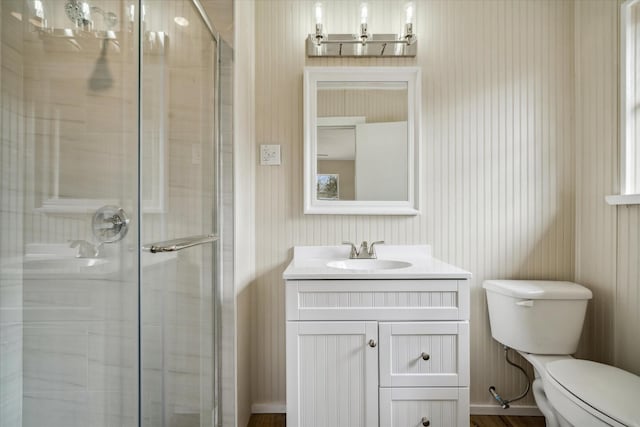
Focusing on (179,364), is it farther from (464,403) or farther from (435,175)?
(435,175)

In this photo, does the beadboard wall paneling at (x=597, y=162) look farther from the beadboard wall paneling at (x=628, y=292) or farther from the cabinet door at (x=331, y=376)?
the cabinet door at (x=331, y=376)

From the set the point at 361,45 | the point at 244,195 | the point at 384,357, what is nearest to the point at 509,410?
the point at 384,357

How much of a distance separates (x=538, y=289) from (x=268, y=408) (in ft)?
4.78

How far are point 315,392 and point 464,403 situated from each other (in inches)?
22.6

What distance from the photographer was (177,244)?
1086 mm

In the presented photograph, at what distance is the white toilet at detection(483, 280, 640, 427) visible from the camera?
122 cm

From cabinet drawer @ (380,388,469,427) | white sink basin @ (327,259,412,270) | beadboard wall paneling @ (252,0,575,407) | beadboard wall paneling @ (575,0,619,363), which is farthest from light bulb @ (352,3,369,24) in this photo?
cabinet drawer @ (380,388,469,427)

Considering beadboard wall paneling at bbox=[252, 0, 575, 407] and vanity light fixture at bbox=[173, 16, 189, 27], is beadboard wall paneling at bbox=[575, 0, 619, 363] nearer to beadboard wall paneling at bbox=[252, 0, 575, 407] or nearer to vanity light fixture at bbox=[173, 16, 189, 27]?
beadboard wall paneling at bbox=[252, 0, 575, 407]

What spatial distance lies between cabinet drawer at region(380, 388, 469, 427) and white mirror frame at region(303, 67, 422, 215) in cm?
83

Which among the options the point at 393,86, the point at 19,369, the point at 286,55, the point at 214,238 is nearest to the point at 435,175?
the point at 393,86

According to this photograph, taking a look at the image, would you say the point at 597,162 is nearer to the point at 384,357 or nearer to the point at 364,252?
the point at 364,252

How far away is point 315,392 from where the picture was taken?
135 cm

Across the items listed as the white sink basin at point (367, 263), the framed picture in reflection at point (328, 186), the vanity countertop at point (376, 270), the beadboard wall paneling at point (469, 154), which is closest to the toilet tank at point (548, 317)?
the beadboard wall paneling at point (469, 154)

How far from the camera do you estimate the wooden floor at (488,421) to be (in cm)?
171
